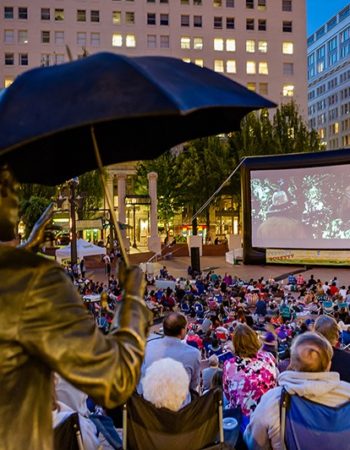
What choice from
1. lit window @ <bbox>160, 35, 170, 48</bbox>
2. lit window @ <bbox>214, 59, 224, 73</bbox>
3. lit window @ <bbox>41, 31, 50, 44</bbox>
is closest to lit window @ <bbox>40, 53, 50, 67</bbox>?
lit window @ <bbox>41, 31, 50, 44</bbox>

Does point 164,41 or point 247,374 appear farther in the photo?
point 164,41

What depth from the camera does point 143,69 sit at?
72.5 inches

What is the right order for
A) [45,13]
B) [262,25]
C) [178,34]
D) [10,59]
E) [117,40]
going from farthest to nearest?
[262,25] → [178,34] → [117,40] → [45,13] → [10,59]

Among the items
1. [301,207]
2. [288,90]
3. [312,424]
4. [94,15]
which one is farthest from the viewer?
[288,90]

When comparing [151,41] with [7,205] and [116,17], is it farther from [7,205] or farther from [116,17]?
[7,205]

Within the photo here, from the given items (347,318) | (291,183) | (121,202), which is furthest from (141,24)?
(347,318)

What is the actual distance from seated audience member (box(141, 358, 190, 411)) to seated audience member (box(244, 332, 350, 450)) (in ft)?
2.17

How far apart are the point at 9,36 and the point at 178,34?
818 inches

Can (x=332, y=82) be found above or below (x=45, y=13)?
below

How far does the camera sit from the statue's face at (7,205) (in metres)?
1.79

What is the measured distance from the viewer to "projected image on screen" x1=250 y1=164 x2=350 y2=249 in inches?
973

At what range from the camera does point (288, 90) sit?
67875 millimetres

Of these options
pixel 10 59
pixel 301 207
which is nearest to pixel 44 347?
pixel 301 207

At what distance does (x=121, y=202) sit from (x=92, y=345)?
4140cm
